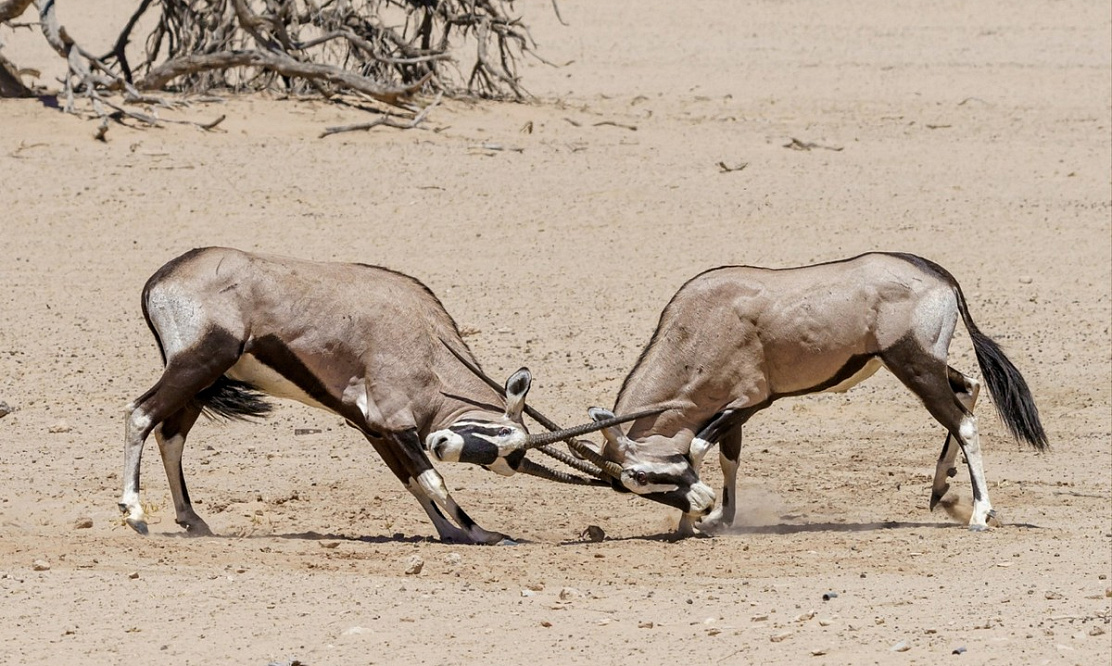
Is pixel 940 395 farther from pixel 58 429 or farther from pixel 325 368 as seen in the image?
pixel 58 429

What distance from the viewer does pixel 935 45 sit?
31.3 m

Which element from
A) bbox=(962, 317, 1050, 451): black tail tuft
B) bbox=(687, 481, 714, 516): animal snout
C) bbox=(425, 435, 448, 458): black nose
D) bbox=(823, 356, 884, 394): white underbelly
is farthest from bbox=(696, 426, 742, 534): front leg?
bbox=(425, 435, 448, 458): black nose

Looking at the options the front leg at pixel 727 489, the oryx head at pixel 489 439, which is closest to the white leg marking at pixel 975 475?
the front leg at pixel 727 489

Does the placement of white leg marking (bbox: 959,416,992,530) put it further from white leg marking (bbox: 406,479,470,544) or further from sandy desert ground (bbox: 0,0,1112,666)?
white leg marking (bbox: 406,479,470,544)

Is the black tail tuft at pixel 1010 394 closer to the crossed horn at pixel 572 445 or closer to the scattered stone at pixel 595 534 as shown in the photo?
the crossed horn at pixel 572 445

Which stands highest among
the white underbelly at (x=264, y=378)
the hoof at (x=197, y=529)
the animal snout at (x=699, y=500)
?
the white underbelly at (x=264, y=378)

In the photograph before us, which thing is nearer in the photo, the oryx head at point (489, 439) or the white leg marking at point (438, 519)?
the oryx head at point (489, 439)

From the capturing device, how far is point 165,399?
8.73m

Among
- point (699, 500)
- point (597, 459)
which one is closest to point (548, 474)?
point (597, 459)

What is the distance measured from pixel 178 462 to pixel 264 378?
71cm

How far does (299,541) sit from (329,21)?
1404cm

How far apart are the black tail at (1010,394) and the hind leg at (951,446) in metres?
0.34

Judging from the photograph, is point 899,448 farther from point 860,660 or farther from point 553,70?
point 553,70

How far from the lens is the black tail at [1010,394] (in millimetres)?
9992
